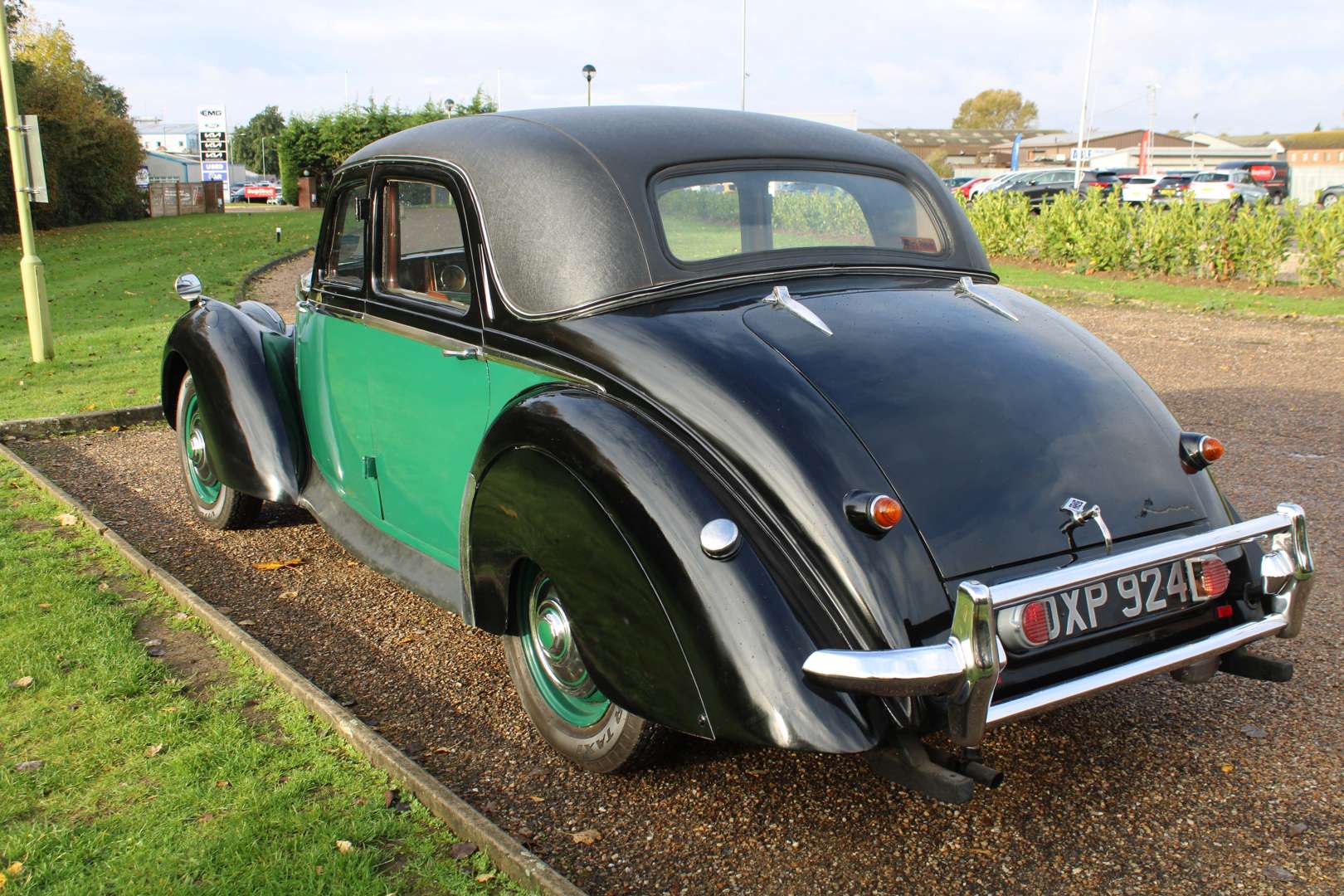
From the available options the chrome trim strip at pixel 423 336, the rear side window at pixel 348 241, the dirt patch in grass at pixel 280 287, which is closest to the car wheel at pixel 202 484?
the rear side window at pixel 348 241

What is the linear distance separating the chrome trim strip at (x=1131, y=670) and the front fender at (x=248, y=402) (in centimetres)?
320

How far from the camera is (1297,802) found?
302 centimetres

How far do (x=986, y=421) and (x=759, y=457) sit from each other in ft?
2.12

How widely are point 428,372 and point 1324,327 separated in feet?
37.5

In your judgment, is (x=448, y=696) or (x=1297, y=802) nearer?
(x=1297, y=802)

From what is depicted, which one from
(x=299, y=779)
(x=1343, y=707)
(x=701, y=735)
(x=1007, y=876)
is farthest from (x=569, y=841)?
(x=1343, y=707)

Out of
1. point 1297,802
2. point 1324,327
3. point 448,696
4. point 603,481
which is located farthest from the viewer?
Answer: point 1324,327

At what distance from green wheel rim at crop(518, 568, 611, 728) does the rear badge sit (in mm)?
1339

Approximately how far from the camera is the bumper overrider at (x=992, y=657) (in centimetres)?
236

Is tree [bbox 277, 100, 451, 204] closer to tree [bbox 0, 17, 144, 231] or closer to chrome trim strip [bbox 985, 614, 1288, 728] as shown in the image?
tree [bbox 0, 17, 144, 231]

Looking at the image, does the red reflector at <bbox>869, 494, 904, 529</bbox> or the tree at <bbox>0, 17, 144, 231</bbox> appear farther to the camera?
the tree at <bbox>0, 17, 144, 231</bbox>

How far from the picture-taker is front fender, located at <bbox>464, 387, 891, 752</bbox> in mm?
2494

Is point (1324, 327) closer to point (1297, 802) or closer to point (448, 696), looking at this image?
point (1297, 802)

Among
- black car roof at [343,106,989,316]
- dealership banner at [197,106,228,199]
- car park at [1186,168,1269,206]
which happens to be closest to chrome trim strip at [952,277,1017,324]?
black car roof at [343,106,989,316]
